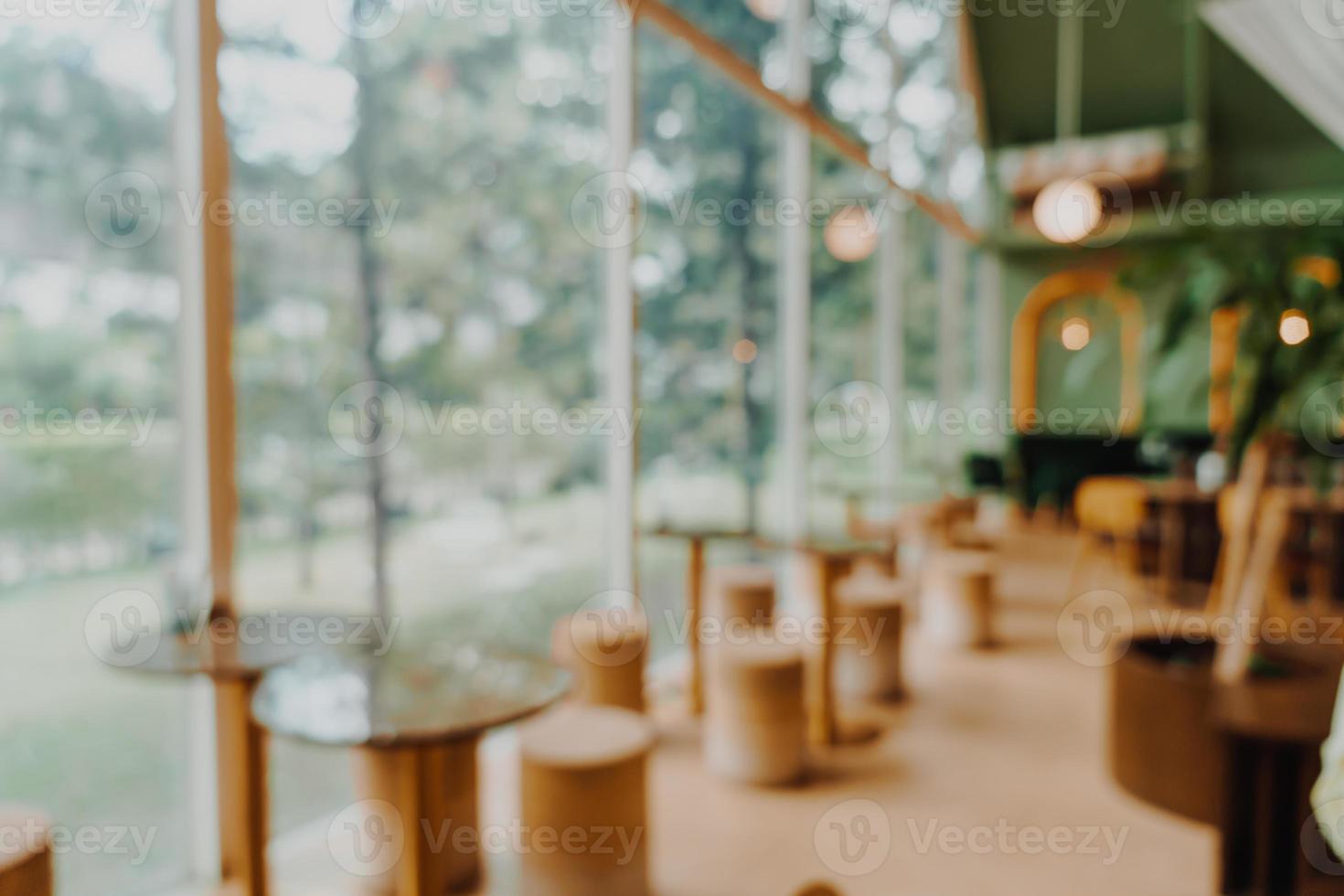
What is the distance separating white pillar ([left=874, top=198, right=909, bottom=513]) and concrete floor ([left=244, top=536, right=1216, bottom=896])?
3.67 metres

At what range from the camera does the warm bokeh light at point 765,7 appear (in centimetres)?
462

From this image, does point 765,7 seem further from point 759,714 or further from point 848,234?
point 759,714

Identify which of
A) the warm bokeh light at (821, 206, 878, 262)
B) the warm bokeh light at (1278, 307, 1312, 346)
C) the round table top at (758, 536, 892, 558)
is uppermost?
the warm bokeh light at (821, 206, 878, 262)

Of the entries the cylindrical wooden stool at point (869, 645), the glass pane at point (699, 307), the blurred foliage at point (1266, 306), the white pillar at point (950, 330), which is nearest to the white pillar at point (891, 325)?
the white pillar at point (950, 330)

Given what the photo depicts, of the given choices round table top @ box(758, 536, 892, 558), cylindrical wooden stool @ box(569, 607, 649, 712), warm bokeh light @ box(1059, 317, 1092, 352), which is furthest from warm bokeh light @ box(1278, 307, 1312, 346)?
warm bokeh light @ box(1059, 317, 1092, 352)

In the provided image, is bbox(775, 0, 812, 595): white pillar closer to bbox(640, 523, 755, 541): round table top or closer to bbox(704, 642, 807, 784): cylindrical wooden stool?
bbox(640, 523, 755, 541): round table top

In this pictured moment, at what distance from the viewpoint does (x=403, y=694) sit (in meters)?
1.88

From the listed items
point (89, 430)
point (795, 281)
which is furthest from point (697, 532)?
point (795, 281)

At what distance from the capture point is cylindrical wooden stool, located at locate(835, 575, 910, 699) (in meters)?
4.04

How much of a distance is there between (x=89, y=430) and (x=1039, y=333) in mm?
10675

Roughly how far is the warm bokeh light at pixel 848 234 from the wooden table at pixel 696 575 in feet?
9.32

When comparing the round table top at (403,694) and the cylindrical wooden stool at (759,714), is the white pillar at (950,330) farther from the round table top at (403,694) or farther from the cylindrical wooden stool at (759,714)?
the round table top at (403,694)

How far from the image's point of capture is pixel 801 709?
3211mm

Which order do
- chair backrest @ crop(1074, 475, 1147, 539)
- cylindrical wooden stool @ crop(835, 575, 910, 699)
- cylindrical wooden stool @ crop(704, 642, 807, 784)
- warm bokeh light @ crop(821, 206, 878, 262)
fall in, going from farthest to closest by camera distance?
1. warm bokeh light @ crop(821, 206, 878, 262)
2. chair backrest @ crop(1074, 475, 1147, 539)
3. cylindrical wooden stool @ crop(835, 575, 910, 699)
4. cylindrical wooden stool @ crop(704, 642, 807, 784)
